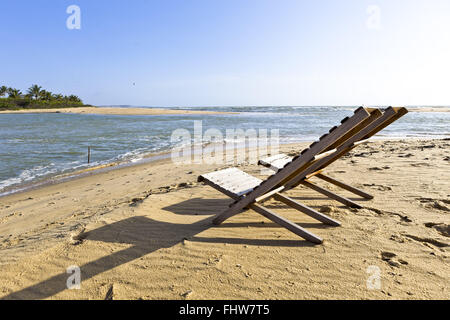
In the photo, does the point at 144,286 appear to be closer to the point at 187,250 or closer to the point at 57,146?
the point at 187,250

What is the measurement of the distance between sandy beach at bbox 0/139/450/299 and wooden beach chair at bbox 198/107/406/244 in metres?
0.25

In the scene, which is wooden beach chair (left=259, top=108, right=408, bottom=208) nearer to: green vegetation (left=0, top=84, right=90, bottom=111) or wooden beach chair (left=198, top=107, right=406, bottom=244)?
wooden beach chair (left=198, top=107, right=406, bottom=244)

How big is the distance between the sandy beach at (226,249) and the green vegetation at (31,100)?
80.7m

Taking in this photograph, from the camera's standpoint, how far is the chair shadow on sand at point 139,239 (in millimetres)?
2443

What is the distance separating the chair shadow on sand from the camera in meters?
2.44

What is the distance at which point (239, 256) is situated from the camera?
284cm

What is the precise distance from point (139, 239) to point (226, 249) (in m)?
1.10

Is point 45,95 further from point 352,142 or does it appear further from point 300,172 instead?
point 352,142

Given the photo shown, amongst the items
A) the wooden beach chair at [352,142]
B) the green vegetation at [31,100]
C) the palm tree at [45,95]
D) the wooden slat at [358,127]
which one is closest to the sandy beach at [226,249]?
the wooden beach chair at [352,142]

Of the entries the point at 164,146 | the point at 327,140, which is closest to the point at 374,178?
the point at 327,140

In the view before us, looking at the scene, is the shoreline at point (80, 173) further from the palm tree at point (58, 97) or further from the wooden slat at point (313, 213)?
the palm tree at point (58, 97)
